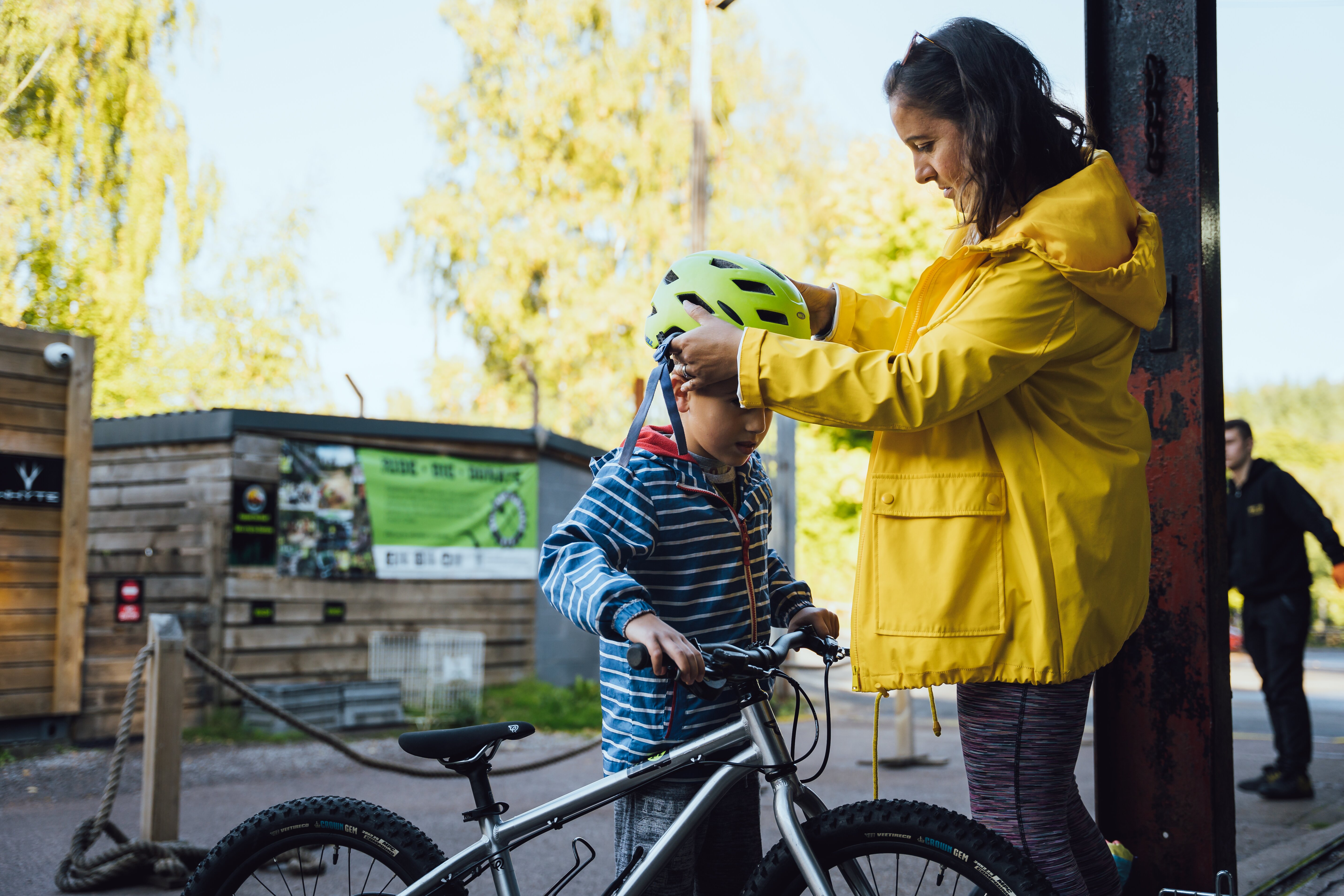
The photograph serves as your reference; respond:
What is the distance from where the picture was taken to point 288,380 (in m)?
23.4

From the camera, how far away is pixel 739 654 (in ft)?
5.98

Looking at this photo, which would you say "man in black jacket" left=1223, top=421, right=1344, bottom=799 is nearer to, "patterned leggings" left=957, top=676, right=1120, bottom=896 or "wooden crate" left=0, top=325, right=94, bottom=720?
"patterned leggings" left=957, top=676, right=1120, bottom=896

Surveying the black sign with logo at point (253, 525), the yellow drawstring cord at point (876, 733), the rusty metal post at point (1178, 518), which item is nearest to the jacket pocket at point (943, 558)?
the yellow drawstring cord at point (876, 733)

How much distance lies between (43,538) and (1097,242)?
312 inches

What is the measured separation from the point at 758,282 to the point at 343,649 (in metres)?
8.43

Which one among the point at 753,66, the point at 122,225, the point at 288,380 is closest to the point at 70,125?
the point at 122,225

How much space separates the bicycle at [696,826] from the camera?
176 cm

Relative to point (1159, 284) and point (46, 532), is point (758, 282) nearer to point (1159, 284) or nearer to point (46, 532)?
point (1159, 284)

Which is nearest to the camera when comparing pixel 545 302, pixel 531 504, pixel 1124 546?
pixel 1124 546

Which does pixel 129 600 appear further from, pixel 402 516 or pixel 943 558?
pixel 943 558

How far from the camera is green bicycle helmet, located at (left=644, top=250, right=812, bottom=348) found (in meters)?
2.11

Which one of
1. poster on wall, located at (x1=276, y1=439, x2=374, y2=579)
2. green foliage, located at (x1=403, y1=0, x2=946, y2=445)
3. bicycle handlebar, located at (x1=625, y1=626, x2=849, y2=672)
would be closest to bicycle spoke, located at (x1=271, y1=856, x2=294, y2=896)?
bicycle handlebar, located at (x1=625, y1=626, x2=849, y2=672)

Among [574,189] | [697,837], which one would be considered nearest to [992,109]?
[697,837]

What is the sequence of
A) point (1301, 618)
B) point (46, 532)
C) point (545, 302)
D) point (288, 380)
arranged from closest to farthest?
point (1301, 618) < point (46, 532) < point (288, 380) < point (545, 302)
